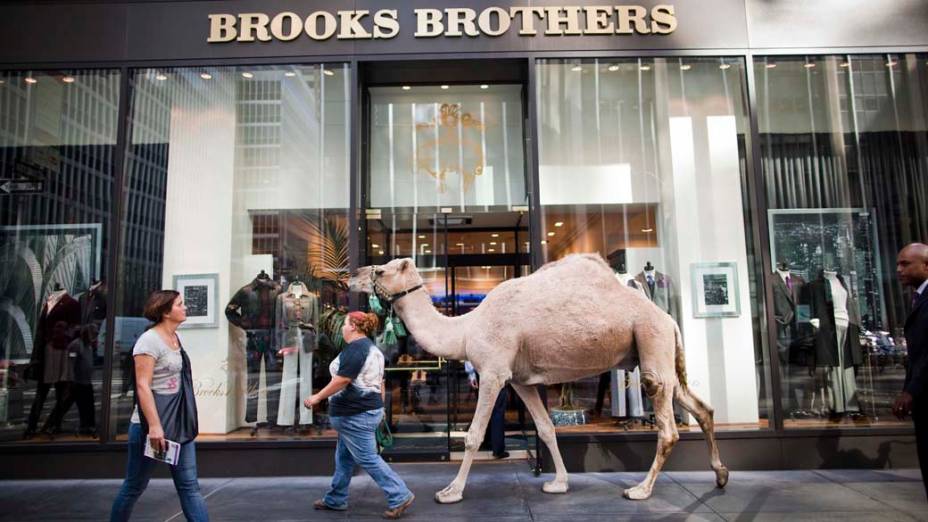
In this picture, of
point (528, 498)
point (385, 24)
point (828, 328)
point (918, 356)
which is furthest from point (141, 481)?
point (828, 328)

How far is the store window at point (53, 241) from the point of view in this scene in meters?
7.36

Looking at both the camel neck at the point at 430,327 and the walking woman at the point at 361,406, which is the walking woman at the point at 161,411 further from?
the camel neck at the point at 430,327

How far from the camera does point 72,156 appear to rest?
778cm

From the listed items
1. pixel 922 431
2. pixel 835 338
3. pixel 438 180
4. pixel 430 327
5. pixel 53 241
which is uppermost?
pixel 438 180

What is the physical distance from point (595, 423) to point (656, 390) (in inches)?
70.4

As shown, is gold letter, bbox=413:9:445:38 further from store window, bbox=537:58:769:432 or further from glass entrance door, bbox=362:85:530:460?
store window, bbox=537:58:769:432

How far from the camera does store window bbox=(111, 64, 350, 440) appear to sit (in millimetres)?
7430

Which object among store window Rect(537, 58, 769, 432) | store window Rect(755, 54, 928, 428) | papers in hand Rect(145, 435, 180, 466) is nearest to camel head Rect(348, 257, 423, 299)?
store window Rect(537, 58, 769, 432)

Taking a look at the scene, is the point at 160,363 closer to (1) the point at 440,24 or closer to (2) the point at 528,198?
(2) the point at 528,198

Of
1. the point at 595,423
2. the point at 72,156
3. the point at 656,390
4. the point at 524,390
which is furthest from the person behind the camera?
the point at 72,156

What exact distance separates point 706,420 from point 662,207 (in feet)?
10.4

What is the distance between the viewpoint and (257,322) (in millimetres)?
7613

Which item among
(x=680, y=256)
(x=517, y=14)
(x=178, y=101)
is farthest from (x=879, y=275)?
(x=178, y=101)

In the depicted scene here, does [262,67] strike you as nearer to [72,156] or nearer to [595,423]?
[72,156]
